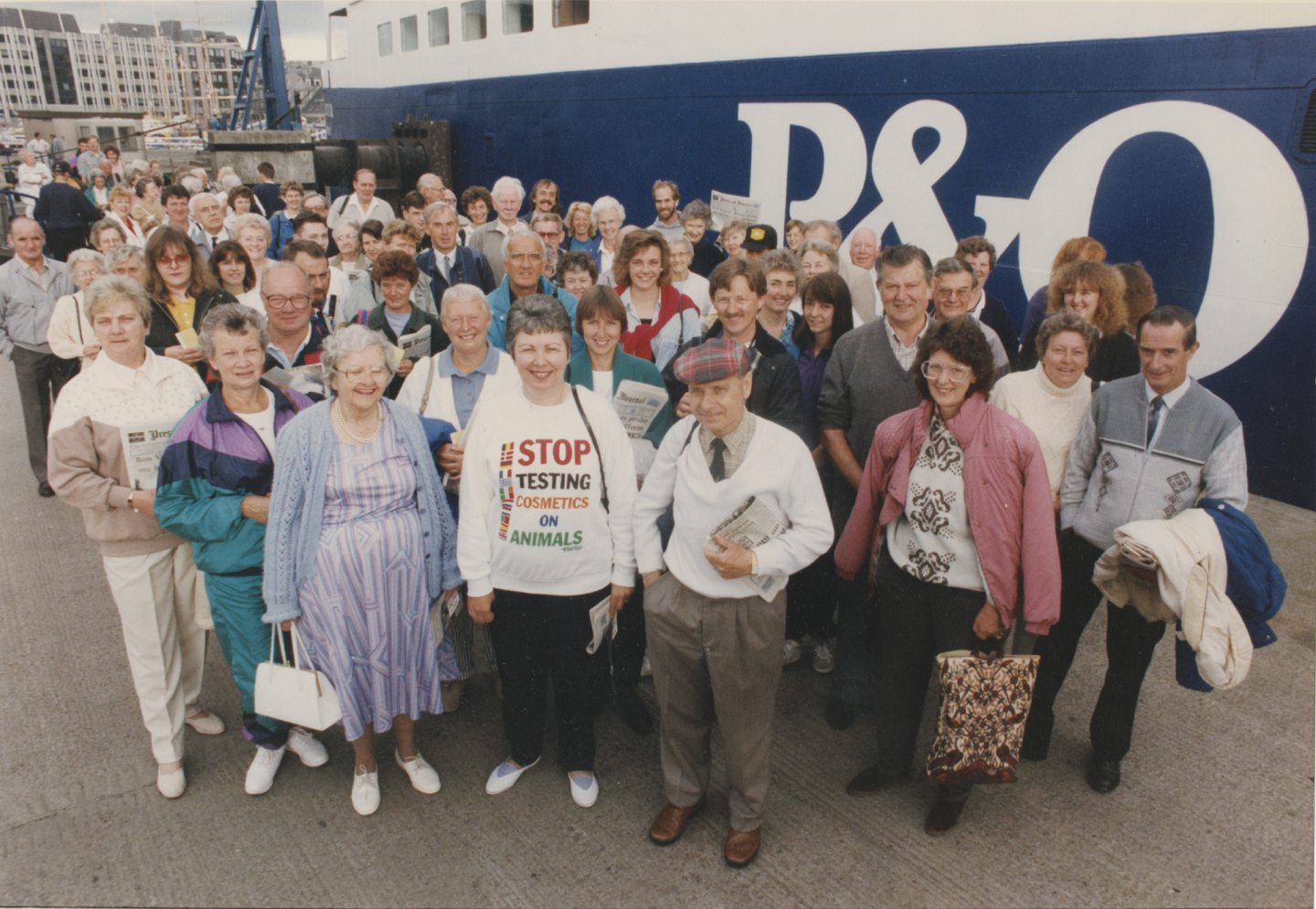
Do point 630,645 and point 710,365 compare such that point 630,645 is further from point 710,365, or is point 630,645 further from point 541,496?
point 710,365

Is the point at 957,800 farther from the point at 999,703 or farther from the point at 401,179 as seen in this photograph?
the point at 401,179

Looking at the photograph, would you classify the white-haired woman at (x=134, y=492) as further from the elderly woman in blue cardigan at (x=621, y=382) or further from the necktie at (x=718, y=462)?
the necktie at (x=718, y=462)

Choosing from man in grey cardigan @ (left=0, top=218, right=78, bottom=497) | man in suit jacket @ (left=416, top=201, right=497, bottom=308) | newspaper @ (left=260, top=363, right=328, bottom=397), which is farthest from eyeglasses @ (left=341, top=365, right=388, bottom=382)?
man in grey cardigan @ (left=0, top=218, right=78, bottom=497)

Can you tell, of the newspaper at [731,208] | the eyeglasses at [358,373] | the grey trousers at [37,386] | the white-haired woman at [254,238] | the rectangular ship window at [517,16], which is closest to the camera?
the eyeglasses at [358,373]

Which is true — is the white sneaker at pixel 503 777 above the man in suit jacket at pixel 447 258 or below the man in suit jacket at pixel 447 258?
below

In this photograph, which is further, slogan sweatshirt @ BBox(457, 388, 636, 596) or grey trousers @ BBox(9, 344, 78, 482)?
grey trousers @ BBox(9, 344, 78, 482)

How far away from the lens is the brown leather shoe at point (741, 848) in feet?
9.17

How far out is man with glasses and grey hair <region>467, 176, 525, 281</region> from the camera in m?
6.44

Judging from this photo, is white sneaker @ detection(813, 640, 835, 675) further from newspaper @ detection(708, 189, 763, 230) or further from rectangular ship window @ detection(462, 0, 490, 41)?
rectangular ship window @ detection(462, 0, 490, 41)

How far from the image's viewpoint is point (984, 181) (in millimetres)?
6254

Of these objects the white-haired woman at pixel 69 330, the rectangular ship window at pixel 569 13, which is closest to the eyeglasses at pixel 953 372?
the white-haired woman at pixel 69 330

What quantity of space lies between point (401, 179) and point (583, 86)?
15.6ft

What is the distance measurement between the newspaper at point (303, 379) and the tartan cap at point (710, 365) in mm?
1611

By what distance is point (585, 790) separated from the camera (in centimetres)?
311
